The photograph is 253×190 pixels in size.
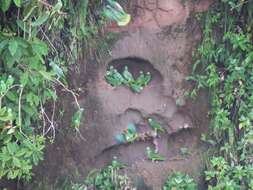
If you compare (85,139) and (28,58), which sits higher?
(28,58)

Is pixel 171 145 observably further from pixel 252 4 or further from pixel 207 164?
pixel 252 4

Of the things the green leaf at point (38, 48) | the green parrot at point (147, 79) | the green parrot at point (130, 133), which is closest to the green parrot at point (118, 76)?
the green parrot at point (147, 79)

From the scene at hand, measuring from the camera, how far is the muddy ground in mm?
3723

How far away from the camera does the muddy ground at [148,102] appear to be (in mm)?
3723

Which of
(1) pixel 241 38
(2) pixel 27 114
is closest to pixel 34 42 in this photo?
(2) pixel 27 114

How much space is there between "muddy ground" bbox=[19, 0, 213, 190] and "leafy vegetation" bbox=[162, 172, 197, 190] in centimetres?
7

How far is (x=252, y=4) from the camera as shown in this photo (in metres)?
3.62

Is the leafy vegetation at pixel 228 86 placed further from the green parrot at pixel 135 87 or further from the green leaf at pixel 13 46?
the green leaf at pixel 13 46

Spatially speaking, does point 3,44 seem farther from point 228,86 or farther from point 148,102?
point 228,86

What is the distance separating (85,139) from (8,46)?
109 cm

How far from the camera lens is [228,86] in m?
3.66

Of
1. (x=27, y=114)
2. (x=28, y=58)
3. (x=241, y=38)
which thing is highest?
(x=241, y=38)

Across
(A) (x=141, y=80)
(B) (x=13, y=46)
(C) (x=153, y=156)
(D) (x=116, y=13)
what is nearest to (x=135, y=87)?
(A) (x=141, y=80)

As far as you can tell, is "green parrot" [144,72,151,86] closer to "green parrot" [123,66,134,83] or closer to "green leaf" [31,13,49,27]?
"green parrot" [123,66,134,83]
